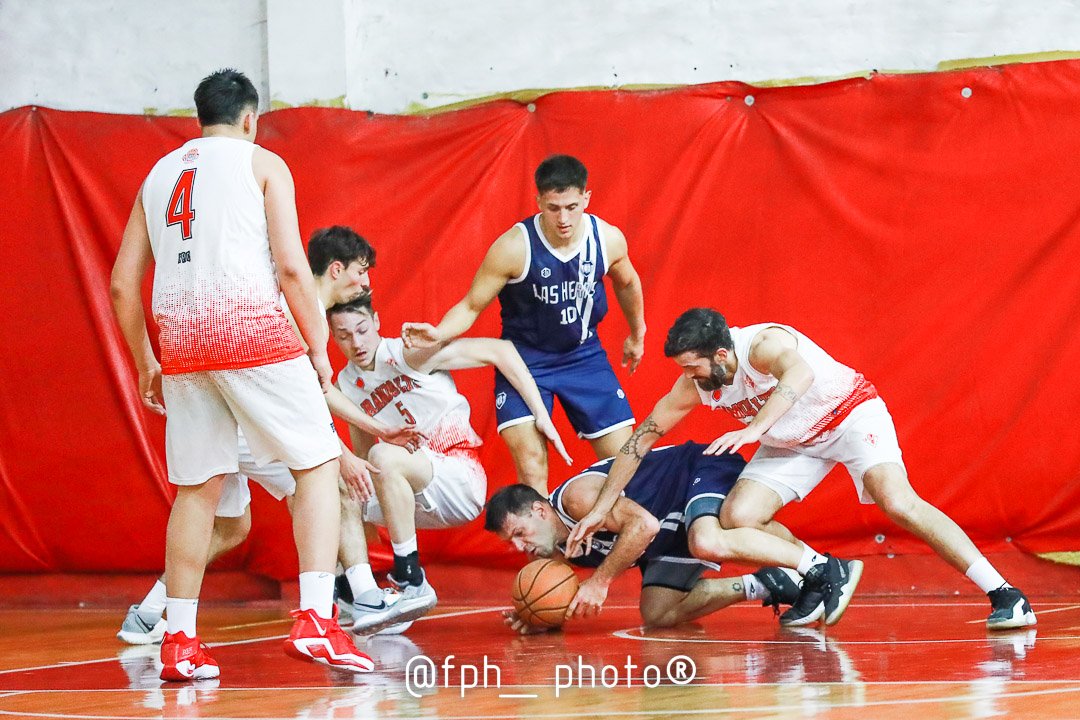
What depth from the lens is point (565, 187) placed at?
6047mm

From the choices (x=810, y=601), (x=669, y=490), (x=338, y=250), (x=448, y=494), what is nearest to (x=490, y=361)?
(x=448, y=494)

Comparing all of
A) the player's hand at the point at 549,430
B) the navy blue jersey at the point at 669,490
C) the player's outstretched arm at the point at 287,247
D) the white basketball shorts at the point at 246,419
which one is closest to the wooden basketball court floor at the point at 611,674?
the navy blue jersey at the point at 669,490

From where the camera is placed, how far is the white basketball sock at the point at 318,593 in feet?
13.5

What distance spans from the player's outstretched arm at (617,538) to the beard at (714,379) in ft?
1.83

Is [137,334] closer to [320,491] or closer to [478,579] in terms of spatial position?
[320,491]

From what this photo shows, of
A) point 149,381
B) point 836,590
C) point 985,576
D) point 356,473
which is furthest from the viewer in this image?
point 836,590

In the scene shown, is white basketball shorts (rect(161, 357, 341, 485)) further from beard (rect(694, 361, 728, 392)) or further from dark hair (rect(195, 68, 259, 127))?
beard (rect(694, 361, 728, 392))

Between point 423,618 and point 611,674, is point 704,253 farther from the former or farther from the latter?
point 611,674

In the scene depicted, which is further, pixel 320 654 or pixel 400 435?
pixel 400 435

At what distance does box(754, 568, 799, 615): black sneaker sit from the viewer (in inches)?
223

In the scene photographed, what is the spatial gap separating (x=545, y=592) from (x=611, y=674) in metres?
1.22

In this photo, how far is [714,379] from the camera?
18.1 ft

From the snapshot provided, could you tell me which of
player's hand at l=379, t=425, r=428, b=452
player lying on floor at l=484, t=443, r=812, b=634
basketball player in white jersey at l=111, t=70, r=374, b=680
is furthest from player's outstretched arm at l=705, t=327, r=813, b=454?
basketball player in white jersey at l=111, t=70, r=374, b=680

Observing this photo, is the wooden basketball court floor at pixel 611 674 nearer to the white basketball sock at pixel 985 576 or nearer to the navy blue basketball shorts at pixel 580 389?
the white basketball sock at pixel 985 576
